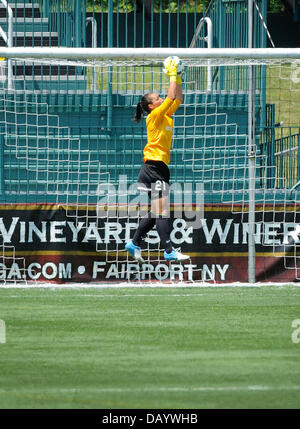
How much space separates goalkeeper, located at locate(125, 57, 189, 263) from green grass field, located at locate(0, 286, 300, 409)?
1.21 meters

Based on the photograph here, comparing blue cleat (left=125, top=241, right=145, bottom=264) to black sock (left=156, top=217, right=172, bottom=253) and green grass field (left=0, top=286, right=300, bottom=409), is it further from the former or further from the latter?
green grass field (left=0, top=286, right=300, bottom=409)

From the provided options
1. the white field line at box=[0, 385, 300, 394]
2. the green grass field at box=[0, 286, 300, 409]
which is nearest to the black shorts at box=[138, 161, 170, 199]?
the green grass field at box=[0, 286, 300, 409]

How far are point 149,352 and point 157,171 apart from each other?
4786 millimetres

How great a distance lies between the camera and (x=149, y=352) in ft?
21.6

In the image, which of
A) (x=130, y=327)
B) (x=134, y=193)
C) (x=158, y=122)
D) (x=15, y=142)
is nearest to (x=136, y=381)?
(x=130, y=327)

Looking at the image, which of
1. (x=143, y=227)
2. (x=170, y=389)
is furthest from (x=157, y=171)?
(x=170, y=389)

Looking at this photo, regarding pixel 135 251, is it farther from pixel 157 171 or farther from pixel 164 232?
pixel 157 171

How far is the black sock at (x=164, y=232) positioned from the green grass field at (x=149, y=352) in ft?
3.30

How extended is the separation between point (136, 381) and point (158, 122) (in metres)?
5.85

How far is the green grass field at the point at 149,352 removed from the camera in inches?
208

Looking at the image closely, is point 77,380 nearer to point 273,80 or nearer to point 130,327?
point 130,327

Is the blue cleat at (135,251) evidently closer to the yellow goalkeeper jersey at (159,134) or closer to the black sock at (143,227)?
the black sock at (143,227)
